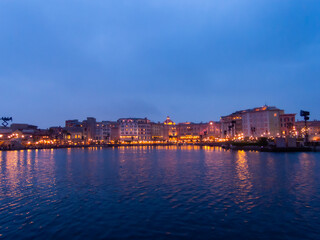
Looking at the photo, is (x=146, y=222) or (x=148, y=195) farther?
(x=148, y=195)

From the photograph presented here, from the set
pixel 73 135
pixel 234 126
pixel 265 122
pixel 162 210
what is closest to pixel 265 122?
pixel 265 122

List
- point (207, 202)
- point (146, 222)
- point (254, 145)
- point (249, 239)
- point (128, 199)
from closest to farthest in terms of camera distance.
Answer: point (249, 239), point (146, 222), point (207, 202), point (128, 199), point (254, 145)

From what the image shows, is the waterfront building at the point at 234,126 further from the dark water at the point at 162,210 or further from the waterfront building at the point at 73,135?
the dark water at the point at 162,210

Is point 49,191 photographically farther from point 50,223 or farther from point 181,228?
point 181,228

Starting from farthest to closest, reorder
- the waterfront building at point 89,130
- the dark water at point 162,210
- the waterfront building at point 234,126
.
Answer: the waterfront building at point 89,130 → the waterfront building at point 234,126 → the dark water at point 162,210

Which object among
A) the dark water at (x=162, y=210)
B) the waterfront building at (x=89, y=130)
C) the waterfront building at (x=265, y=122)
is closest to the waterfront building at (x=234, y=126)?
the waterfront building at (x=265, y=122)

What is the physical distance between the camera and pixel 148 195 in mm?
20000

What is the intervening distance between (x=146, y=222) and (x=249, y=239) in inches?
224

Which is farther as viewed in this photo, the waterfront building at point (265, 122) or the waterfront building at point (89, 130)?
the waterfront building at point (89, 130)

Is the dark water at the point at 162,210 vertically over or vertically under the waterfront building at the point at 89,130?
under

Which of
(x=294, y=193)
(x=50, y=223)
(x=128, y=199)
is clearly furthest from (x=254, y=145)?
(x=50, y=223)

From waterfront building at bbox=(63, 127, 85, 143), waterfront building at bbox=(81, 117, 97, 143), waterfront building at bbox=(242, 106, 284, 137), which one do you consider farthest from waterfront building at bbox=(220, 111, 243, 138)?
waterfront building at bbox=(63, 127, 85, 143)

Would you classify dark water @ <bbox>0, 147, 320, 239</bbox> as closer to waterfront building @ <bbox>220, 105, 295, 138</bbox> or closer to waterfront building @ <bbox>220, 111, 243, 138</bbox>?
waterfront building @ <bbox>220, 105, 295, 138</bbox>

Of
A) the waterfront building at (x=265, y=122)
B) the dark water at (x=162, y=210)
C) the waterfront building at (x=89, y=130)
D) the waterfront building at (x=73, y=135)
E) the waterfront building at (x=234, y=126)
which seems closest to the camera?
the dark water at (x=162, y=210)
